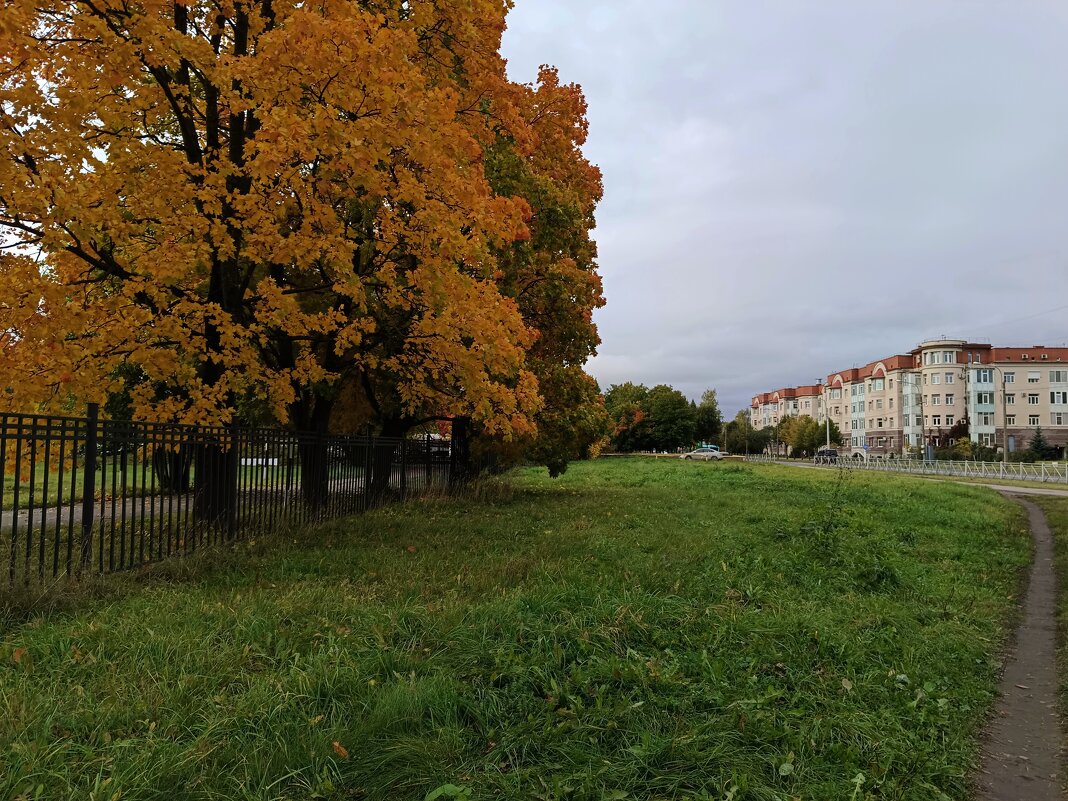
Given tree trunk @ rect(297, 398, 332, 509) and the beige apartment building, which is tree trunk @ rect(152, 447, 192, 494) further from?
the beige apartment building

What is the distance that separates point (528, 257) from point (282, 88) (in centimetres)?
670

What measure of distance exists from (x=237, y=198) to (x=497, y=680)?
645cm

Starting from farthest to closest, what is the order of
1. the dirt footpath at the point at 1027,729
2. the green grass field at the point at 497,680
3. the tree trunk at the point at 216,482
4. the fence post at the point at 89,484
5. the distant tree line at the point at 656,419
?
the distant tree line at the point at 656,419 < the tree trunk at the point at 216,482 < the fence post at the point at 89,484 < the dirt footpath at the point at 1027,729 < the green grass field at the point at 497,680

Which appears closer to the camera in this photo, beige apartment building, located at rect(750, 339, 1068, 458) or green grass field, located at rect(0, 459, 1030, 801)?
green grass field, located at rect(0, 459, 1030, 801)

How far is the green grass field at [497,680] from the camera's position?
299cm

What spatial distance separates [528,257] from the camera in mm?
13641

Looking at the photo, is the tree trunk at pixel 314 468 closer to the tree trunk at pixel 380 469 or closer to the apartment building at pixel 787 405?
the tree trunk at pixel 380 469

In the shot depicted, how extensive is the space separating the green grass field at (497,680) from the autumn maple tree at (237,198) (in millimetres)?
2896

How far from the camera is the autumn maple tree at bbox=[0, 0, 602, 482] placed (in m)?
7.03

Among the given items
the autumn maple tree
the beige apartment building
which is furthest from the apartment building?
the autumn maple tree

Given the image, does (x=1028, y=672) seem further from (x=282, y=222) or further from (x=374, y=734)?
(x=282, y=222)

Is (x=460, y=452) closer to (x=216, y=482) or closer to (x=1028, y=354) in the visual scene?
(x=216, y=482)

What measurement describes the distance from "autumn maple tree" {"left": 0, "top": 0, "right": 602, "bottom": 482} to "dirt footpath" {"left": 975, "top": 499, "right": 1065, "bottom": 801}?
6541 millimetres

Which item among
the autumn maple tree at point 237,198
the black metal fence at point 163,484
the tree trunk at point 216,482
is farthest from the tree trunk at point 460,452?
the tree trunk at point 216,482
